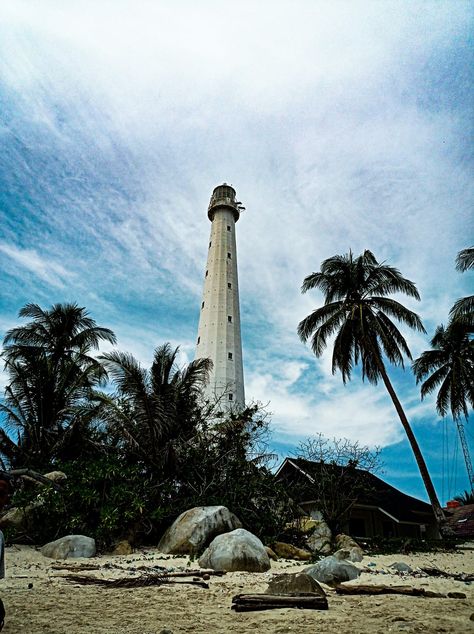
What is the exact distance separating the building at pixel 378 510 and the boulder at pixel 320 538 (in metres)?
1.94

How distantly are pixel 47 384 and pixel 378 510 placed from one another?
16031 millimetres

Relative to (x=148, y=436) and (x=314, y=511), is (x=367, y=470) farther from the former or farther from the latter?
(x=148, y=436)

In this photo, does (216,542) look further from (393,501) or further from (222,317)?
(222,317)

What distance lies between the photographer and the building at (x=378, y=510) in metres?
17.5

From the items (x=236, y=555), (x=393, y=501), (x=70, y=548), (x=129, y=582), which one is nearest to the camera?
(x=129, y=582)

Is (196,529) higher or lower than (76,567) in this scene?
higher

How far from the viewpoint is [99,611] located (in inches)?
167

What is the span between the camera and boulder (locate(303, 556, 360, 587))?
261 inches

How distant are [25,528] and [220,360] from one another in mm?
14508

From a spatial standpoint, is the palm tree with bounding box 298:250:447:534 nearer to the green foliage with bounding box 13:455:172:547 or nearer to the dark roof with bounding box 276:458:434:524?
the dark roof with bounding box 276:458:434:524

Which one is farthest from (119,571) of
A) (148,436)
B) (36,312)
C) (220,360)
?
(220,360)

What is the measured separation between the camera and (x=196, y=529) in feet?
32.3

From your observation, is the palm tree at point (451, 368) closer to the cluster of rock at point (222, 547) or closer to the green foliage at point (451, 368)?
the green foliage at point (451, 368)

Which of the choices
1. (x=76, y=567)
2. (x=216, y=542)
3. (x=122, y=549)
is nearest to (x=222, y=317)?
(x=122, y=549)
